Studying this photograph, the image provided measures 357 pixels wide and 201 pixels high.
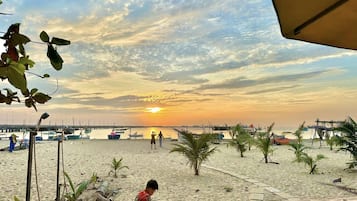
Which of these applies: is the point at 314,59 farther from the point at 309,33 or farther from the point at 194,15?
the point at 309,33

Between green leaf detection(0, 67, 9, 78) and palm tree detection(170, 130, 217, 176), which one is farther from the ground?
green leaf detection(0, 67, 9, 78)

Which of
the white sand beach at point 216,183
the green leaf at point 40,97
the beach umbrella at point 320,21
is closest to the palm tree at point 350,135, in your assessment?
the white sand beach at point 216,183

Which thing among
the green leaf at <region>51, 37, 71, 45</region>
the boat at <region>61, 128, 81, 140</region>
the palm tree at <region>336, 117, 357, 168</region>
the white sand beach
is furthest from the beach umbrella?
the palm tree at <region>336, 117, 357, 168</region>

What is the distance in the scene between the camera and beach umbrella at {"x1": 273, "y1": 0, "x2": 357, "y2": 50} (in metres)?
1.46

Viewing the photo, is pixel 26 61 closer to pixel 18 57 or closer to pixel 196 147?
pixel 18 57

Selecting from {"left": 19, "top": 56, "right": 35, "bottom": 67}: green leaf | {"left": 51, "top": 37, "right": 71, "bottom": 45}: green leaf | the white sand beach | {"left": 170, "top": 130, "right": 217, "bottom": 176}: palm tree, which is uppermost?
{"left": 51, "top": 37, "right": 71, "bottom": 45}: green leaf

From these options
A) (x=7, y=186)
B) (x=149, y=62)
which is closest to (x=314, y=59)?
(x=149, y=62)

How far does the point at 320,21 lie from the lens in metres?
1.56

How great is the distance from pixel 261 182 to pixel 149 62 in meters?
9.17

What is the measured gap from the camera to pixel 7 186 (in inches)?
372

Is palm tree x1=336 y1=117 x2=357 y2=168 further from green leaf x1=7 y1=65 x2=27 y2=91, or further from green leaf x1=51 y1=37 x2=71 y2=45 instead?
green leaf x1=7 y1=65 x2=27 y2=91

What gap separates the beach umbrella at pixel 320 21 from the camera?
146 cm

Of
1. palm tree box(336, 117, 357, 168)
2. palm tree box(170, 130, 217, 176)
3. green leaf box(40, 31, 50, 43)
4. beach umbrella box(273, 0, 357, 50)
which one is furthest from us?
palm tree box(336, 117, 357, 168)

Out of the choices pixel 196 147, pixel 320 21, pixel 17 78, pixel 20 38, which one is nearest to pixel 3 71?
pixel 17 78
